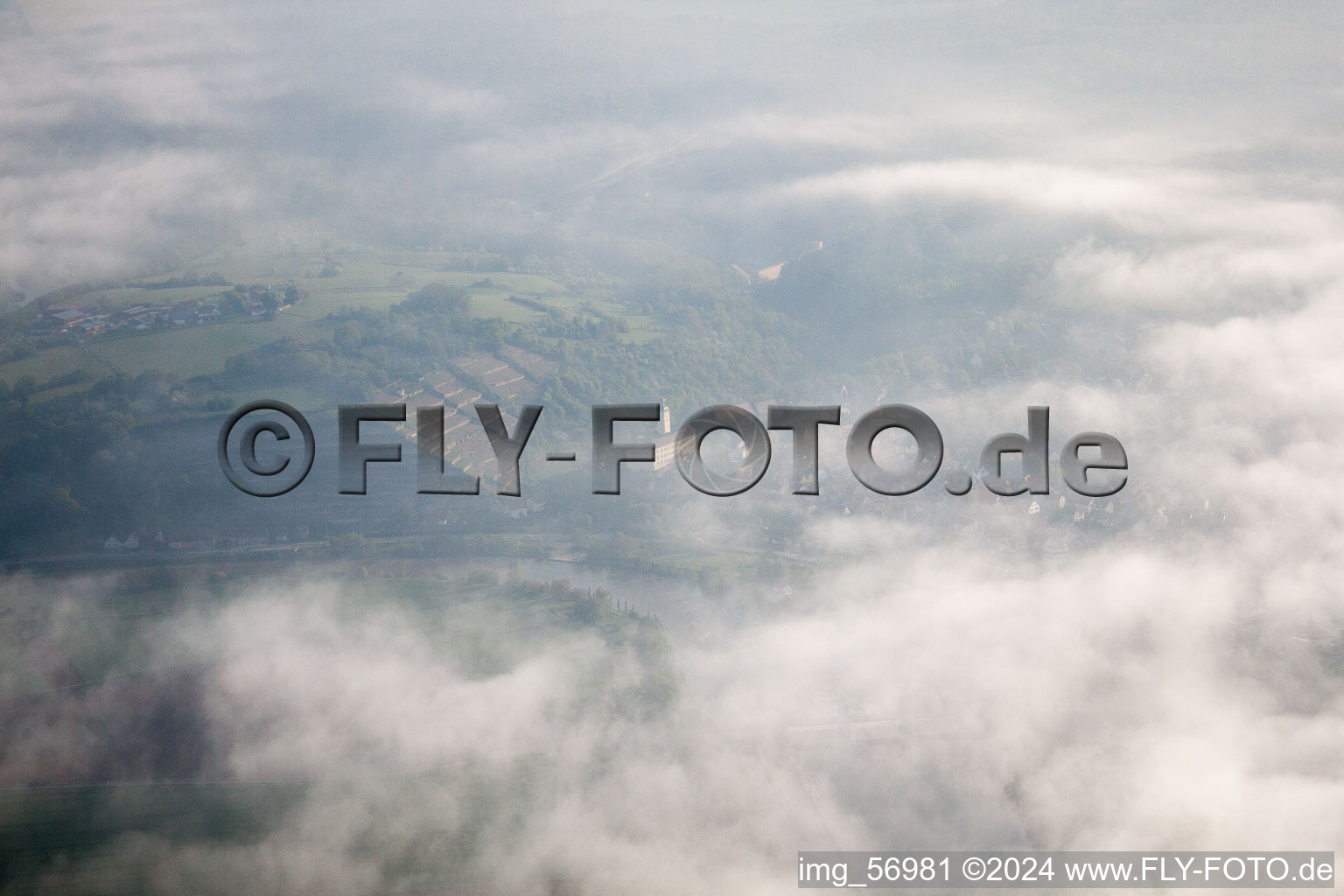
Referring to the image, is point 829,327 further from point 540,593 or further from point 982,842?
point 982,842

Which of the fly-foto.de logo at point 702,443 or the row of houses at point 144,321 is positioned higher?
the row of houses at point 144,321

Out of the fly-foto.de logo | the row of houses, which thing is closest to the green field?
the row of houses

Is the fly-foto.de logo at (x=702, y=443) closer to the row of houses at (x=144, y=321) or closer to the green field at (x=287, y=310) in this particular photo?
the green field at (x=287, y=310)

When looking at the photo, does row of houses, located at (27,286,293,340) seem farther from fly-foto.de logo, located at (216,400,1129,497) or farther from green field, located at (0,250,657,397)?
fly-foto.de logo, located at (216,400,1129,497)

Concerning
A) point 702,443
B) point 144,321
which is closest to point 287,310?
point 144,321

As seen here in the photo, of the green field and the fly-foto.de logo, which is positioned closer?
the fly-foto.de logo

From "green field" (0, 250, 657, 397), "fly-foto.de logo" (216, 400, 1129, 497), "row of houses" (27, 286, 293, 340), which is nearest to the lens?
"fly-foto.de logo" (216, 400, 1129, 497)

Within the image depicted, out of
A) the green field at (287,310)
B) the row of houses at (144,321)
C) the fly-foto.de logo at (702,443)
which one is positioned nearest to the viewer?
the fly-foto.de logo at (702,443)

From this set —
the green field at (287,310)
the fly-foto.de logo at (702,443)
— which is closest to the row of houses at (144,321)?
the green field at (287,310)

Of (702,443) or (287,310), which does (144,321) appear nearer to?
(287,310)
